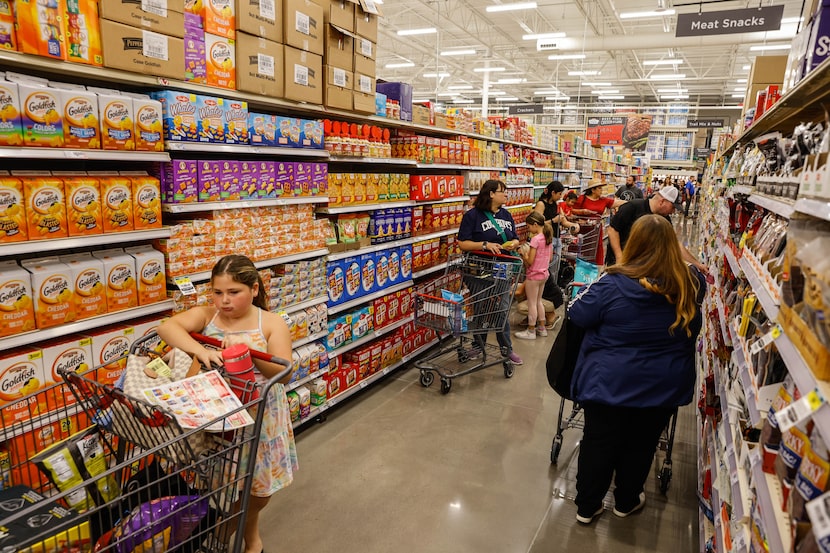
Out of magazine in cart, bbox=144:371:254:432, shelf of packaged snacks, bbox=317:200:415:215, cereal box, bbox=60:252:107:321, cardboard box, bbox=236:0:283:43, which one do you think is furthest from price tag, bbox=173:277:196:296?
cardboard box, bbox=236:0:283:43

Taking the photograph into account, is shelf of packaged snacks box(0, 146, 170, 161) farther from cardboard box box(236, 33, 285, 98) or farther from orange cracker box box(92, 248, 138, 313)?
cardboard box box(236, 33, 285, 98)

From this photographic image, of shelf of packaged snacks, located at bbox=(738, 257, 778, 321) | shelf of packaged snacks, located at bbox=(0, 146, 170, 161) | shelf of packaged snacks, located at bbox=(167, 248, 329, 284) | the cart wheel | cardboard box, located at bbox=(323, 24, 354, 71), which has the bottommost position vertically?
the cart wheel

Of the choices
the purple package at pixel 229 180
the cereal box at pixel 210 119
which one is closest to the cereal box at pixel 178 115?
the cereal box at pixel 210 119

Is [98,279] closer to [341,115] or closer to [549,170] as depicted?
[341,115]

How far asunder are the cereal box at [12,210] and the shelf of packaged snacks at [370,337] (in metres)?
2.36

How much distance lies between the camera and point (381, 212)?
472 centimetres

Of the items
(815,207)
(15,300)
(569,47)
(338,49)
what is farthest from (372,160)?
(569,47)

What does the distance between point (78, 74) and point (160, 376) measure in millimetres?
1532

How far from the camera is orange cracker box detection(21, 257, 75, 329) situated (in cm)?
233

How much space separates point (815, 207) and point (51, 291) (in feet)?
9.29

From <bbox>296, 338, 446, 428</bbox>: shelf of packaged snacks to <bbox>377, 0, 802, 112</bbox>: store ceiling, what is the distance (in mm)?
6058

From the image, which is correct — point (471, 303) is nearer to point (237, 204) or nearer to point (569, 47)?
point (237, 204)

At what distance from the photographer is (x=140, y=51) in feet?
8.28

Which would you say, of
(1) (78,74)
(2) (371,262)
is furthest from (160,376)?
(2) (371,262)
